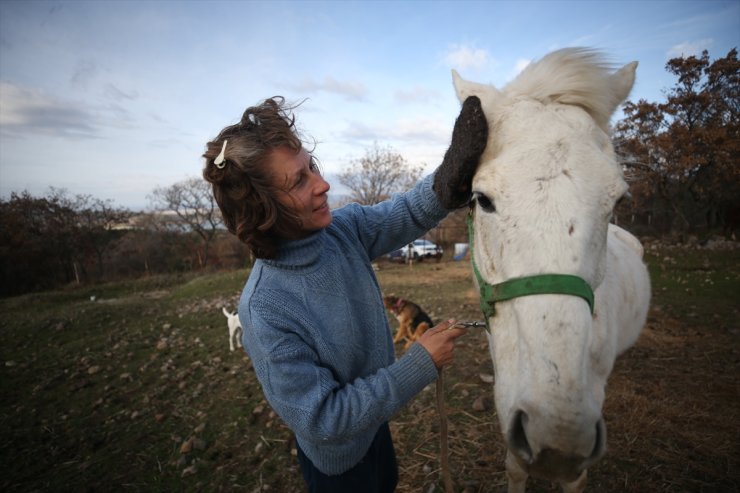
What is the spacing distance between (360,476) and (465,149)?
197cm

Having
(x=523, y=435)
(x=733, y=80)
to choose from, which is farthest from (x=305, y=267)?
(x=733, y=80)

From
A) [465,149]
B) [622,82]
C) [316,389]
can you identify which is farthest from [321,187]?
[622,82]

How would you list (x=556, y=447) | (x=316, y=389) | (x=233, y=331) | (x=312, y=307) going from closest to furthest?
1. (x=556, y=447)
2. (x=316, y=389)
3. (x=312, y=307)
4. (x=233, y=331)

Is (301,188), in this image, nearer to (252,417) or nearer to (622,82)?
(622,82)

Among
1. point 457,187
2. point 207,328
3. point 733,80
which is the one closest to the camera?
point 457,187

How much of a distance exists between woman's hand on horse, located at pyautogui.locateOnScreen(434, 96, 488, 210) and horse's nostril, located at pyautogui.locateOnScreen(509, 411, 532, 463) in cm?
107

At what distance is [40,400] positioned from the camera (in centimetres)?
548

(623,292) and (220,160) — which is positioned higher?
(220,160)

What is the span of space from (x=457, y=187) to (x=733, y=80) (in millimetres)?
23815

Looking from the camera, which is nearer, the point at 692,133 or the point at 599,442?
the point at 599,442

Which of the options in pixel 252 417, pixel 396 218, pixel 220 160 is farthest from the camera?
pixel 252 417

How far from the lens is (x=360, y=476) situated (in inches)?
75.7

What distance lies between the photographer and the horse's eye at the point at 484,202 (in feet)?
5.08

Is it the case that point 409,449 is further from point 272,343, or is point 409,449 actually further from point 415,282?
point 415,282
